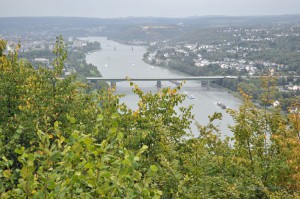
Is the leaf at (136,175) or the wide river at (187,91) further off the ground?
the leaf at (136,175)

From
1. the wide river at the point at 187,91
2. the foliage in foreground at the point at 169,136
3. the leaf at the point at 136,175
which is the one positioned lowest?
the wide river at the point at 187,91

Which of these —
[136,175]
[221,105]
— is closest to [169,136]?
[136,175]

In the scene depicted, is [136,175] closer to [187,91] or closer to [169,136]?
[169,136]

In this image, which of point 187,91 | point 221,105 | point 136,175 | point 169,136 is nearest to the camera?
point 136,175

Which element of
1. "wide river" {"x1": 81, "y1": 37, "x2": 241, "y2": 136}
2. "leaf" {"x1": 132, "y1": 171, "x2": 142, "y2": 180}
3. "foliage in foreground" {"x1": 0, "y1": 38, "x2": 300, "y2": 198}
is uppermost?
"leaf" {"x1": 132, "y1": 171, "x2": 142, "y2": 180}

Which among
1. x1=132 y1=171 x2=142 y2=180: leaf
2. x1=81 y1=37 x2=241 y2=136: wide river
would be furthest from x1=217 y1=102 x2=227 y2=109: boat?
x1=132 y1=171 x2=142 y2=180: leaf

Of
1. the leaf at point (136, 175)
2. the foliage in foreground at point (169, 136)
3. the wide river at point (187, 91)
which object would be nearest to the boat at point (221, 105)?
the wide river at point (187, 91)

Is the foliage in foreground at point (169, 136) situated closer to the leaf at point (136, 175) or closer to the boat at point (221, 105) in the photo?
the leaf at point (136, 175)

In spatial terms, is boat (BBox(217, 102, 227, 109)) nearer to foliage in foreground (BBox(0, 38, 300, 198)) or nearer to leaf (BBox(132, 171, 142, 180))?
foliage in foreground (BBox(0, 38, 300, 198))

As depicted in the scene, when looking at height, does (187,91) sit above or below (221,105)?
below

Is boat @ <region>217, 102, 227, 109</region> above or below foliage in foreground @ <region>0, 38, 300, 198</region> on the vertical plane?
below

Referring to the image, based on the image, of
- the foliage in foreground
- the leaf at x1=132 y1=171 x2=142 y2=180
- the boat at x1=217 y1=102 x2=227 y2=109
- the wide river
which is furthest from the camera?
the boat at x1=217 y1=102 x2=227 y2=109

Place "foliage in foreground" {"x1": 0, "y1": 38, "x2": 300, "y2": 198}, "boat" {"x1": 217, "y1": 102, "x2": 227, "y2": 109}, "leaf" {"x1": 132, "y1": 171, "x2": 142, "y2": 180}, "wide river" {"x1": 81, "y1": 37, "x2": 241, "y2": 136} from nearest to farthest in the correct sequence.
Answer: "leaf" {"x1": 132, "y1": 171, "x2": 142, "y2": 180} < "foliage in foreground" {"x1": 0, "y1": 38, "x2": 300, "y2": 198} < "wide river" {"x1": 81, "y1": 37, "x2": 241, "y2": 136} < "boat" {"x1": 217, "y1": 102, "x2": 227, "y2": 109}

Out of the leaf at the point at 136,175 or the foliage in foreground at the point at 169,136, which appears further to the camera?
the foliage in foreground at the point at 169,136
